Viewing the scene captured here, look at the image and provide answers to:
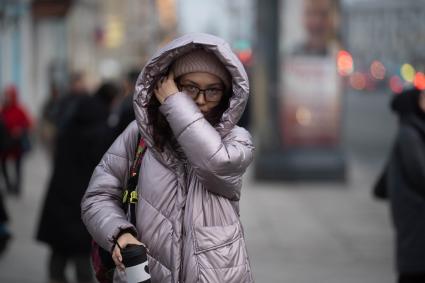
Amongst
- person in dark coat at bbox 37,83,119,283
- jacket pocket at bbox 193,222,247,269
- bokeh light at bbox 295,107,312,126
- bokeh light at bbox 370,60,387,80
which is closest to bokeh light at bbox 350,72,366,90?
bokeh light at bbox 370,60,387,80

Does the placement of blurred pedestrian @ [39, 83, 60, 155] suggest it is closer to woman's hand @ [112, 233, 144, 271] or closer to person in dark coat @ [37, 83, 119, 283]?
person in dark coat @ [37, 83, 119, 283]

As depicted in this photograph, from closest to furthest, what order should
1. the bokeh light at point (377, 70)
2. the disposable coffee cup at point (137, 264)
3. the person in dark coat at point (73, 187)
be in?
1. the disposable coffee cup at point (137, 264)
2. the person in dark coat at point (73, 187)
3. the bokeh light at point (377, 70)

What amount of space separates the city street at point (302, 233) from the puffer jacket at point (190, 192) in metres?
4.86

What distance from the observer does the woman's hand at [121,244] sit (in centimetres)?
330

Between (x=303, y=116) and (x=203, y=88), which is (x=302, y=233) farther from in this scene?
(x=203, y=88)

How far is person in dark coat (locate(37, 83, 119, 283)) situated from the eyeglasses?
4171 millimetres

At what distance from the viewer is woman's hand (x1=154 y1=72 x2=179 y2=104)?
345 cm

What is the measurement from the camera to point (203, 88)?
3.49 m

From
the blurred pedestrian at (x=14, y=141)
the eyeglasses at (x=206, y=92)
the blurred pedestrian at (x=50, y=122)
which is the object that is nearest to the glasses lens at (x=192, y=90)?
the eyeglasses at (x=206, y=92)

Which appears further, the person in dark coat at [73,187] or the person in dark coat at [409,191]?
the person in dark coat at [73,187]

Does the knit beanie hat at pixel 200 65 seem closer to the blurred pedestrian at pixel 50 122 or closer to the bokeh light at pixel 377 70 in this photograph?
the blurred pedestrian at pixel 50 122

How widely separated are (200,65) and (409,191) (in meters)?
3.09

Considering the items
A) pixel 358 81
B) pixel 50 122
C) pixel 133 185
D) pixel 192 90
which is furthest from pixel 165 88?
pixel 358 81

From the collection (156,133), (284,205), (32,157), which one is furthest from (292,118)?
(156,133)
